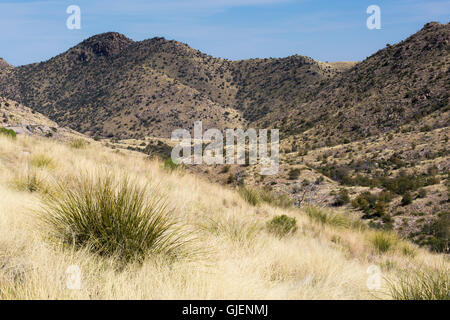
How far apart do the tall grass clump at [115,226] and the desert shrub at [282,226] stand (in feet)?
11.2

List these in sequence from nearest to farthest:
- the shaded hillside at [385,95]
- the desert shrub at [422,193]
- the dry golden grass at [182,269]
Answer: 1. the dry golden grass at [182,269]
2. the desert shrub at [422,193]
3. the shaded hillside at [385,95]

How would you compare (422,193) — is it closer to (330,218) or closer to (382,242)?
(330,218)

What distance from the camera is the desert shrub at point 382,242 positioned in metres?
8.68

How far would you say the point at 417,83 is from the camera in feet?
177

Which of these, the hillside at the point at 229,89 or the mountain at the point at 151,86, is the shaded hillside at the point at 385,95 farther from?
the mountain at the point at 151,86

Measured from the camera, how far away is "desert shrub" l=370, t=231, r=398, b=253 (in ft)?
28.5

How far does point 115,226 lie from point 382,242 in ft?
22.8

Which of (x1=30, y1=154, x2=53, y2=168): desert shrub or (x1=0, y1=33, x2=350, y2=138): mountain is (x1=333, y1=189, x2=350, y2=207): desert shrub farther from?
(x1=0, y1=33, x2=350, y2=138): mountain

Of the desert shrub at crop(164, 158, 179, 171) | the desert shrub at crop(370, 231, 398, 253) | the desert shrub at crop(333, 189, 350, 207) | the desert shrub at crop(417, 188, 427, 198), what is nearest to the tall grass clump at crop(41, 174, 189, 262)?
the desert shrub at crop(370, 231, 398, 253)

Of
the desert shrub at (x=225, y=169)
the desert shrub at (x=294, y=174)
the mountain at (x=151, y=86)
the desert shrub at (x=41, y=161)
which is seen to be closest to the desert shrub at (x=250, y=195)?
the desert shrub at (x=41, y=161)

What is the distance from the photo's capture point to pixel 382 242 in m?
8.74

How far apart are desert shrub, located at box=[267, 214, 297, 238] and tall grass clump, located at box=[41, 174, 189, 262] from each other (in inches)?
135

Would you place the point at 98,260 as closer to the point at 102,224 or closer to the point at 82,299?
the point at 102,224
